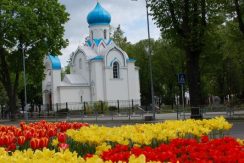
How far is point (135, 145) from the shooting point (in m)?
8.88

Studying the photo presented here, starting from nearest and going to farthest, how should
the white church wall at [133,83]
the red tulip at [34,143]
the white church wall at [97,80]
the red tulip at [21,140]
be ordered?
1. the red tulip at [34,143]
2. the red tulip at [21,140]
3. the white church wall at [97,80]
4. the white church wall at [133,83]

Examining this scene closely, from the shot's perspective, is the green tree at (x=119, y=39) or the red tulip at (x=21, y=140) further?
the green tree at (x=119, y=39)

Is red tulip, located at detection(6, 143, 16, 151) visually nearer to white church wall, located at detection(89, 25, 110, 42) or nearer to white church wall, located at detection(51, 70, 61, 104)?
white church wall, located at detection(51, 70, 61, 104)

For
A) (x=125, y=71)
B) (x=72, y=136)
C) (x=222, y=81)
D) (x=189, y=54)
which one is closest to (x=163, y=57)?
(x=125, y=71)

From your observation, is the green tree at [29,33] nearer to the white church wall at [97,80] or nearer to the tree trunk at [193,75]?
the white church wall at [97,80]

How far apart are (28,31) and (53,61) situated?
25750 millimetres

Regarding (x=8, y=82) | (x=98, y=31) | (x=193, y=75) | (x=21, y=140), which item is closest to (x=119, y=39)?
(x=98, y=31)

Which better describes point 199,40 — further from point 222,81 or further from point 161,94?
point 161,94

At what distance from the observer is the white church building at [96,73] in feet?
244

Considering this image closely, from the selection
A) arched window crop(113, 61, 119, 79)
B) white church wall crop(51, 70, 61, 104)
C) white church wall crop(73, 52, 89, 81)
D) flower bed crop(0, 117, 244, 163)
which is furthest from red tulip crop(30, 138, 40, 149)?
white church wall crop(73, 52, 89, 81)

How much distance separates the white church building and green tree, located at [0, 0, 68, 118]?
19288 millimetres

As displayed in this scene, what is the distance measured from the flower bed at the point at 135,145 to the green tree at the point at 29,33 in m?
40.1

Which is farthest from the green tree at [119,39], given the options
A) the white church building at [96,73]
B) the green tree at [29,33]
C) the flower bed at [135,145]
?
the flower bed at [135,145]

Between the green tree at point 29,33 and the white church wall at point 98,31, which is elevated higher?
the white church wall at point 98,31
